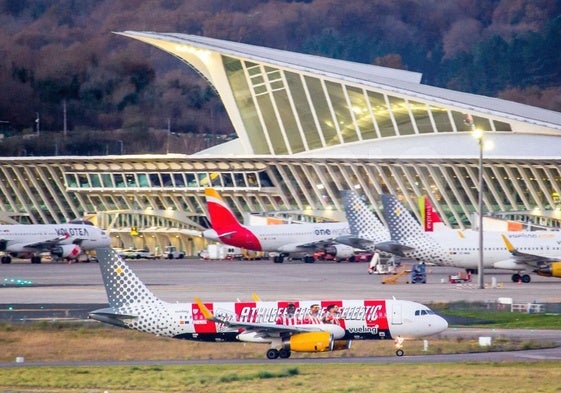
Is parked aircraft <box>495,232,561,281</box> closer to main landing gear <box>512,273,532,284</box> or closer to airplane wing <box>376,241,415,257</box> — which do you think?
main landing gear <box>512,273,532,284</box>

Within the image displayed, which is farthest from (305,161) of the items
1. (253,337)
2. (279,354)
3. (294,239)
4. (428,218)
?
(279,354)

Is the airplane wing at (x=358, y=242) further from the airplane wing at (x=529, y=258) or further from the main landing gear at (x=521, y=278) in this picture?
the airplane wing at (x=529, y=258)

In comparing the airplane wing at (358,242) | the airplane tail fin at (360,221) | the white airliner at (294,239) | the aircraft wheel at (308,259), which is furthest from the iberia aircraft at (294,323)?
the aircraft wheel at (308,259)

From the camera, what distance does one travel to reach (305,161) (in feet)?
420

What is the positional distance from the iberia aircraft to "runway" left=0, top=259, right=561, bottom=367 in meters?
0.94

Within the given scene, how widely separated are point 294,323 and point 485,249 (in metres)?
39.2

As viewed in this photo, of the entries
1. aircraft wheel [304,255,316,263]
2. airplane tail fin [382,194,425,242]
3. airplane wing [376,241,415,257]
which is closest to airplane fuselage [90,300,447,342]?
airplane wing [376,241,415,257]

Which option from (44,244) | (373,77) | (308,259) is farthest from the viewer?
(373,77)

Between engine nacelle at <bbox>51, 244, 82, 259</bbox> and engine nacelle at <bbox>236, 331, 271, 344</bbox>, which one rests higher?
engine nacelle at <bbox>51, 244, 82, 259</bbox>

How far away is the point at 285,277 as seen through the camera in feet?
297

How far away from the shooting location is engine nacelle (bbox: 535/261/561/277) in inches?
3258

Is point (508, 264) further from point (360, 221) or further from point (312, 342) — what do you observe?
point (312, 342)

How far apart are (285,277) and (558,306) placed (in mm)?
27441

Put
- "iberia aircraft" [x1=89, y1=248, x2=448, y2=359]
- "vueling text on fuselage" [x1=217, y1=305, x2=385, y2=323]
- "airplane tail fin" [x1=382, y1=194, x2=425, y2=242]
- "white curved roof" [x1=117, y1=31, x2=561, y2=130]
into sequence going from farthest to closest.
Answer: "white curved roof" [x1=117, y1=31, x2=561, y2=130] → "airplane tail fin" [x1=382, y1=194, x2=425, y2=242] → "vueling text on fuselage" [x1=217, y1=305, x2=385, y2=323] → "iberia aircraft" [x1=89, y1=248, x2=448, y2=359]
